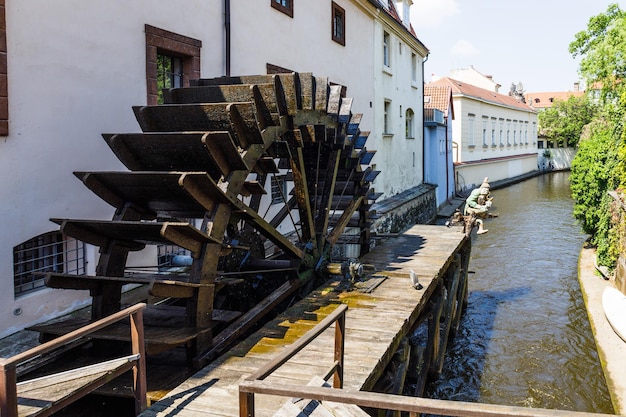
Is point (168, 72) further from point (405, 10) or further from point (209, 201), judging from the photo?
point (405, 10)

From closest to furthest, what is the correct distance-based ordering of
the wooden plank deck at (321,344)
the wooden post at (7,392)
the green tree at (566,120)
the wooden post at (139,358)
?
the wooden post at (7,392) → the wooden post at (139,358) → the wooden plank deck at (321,344) → the green tree at (566,120)

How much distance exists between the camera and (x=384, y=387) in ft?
17.3

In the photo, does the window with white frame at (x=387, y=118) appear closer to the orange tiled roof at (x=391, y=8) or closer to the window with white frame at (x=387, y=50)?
the window with white frame at (x=387, y=50)

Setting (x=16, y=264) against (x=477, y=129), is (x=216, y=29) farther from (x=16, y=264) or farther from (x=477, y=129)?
(x=477, y=129)

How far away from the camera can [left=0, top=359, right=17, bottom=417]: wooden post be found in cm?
256

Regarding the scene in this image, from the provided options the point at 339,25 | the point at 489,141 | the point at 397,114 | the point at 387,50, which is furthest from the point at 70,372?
the point at 489,141

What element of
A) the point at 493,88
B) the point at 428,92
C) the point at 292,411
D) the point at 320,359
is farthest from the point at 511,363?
the point at 493,88

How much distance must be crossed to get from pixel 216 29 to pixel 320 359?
5.80 metres

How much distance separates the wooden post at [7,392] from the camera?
2559mm

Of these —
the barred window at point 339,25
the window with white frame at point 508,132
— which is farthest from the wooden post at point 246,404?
the window with white frame at point 508,132

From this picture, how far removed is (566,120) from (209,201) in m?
49.5

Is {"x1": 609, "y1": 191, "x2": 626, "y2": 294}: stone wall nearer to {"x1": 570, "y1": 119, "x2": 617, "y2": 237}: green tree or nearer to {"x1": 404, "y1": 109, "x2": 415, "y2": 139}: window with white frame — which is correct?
{"x1": 570, "y1": 119, "x2": 617, "y2": 237}: green tree

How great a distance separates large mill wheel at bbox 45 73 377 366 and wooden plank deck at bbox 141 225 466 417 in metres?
0.31

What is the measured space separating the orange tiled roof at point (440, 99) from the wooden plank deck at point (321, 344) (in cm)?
1877
